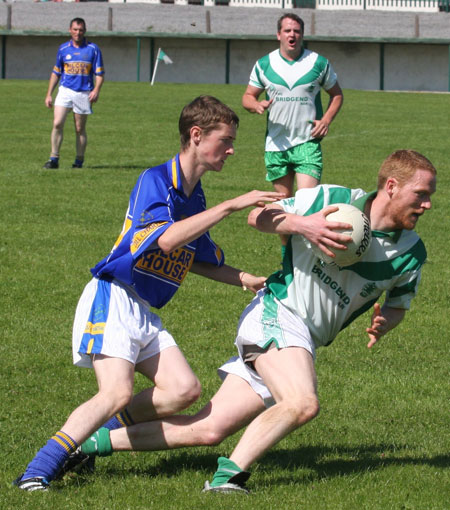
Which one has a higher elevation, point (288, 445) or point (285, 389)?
point (285, 389)

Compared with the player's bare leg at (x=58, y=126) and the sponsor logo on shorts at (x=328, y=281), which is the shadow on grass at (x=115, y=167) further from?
the sponsor logo on shorts at (x=328, y=281)

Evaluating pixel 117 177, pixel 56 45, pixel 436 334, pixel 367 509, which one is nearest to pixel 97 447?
pixel 367 509

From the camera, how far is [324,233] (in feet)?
15.0

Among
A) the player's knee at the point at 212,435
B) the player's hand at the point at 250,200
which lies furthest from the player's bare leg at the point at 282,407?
the player's hand at the point at 250,200

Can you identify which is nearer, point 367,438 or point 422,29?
point 367,438

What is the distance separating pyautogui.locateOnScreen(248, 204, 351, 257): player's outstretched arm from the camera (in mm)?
4566

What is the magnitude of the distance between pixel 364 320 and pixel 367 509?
3.88m

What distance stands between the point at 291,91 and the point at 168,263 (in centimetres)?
650

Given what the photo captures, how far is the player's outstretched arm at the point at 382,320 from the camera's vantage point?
5117 mm

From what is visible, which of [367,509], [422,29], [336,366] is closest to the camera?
[367,509]

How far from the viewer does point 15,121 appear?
23.6 m

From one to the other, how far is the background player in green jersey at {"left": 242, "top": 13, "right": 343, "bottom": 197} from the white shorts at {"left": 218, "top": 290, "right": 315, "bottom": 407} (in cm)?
576

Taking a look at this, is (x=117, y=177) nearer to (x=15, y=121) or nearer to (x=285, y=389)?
(x=15, y=121)

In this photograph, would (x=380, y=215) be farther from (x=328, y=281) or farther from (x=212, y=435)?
(x=212, y=435)
